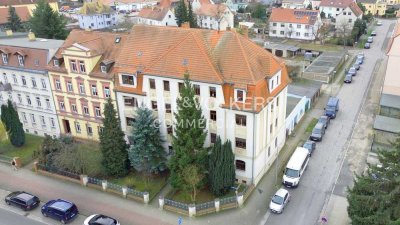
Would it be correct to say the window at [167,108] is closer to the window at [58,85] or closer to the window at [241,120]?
the window at [241,120]

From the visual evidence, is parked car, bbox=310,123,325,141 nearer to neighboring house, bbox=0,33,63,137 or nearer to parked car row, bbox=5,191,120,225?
parked car row, bbox=5,191,120,225

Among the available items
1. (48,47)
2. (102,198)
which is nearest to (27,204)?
(102,198)

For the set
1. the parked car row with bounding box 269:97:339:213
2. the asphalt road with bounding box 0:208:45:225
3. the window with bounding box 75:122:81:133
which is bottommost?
the asphalt road with bounding box 0:208:45:225

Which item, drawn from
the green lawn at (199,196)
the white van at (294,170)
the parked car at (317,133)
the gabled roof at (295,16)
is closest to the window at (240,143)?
the green lawn at (199,196)

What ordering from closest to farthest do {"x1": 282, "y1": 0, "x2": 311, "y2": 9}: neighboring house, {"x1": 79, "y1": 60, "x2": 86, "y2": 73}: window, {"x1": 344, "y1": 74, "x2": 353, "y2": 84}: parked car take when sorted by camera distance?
1. {"x1": 79, "y1": 60, "x2": 86, "y2": 73}: window
2. {"x1": 344, "y1": 74, "x2": 353, "y2": 84}: parked car
3. {"x1": 282, "y1": 0, "x2": 311, "y2": 9}: neighboring house

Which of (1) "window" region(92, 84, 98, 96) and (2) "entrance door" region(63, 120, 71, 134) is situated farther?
(2) "entrance door" region(63, 120, 71, 134)

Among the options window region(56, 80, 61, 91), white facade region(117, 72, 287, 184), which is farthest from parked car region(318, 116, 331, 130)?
window region(56, 80, 61, 91)

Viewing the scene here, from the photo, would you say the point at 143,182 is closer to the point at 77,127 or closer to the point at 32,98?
the point at 77,127

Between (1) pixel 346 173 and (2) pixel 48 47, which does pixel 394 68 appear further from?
(2) pixel 48 47
